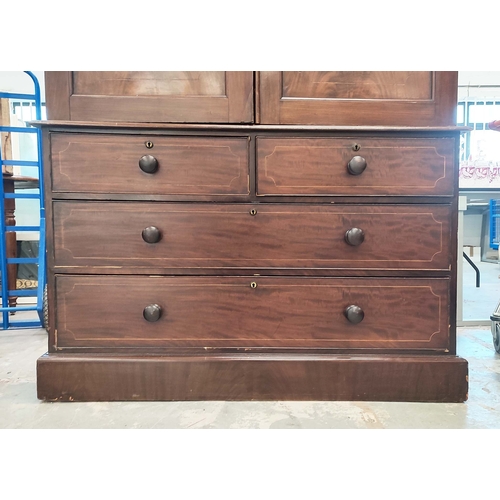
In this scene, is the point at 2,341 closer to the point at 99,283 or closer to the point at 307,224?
the point at 99,283

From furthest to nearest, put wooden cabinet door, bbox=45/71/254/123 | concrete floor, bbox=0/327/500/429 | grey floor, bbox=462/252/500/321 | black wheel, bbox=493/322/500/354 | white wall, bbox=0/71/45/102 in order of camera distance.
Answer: white wall, bbox=0/71/45/102 → grey floor, bbox=462/252/500/321 → black wheel, bbox=493/322/500/354 → wooden cabinet door, bbox=45/71/254/123 → concrete floor, bbox=0/327/500/429

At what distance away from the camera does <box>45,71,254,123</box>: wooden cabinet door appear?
1.08 meters

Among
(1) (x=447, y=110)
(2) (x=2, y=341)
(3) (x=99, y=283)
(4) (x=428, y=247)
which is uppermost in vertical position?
(1) (x=447, y=110)

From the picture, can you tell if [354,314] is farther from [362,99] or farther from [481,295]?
[481,295]

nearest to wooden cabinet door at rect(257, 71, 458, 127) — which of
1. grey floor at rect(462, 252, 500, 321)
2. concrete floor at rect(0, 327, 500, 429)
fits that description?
concrete floor at rect(0, 327, 500, 429)

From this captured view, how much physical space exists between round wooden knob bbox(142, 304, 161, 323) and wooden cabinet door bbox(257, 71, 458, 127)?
671 mm

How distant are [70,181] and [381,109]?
0.98 meters

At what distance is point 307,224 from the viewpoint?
110cm

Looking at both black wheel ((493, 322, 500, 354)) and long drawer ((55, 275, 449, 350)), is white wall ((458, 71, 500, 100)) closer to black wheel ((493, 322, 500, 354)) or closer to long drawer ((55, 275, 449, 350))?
black wheel ((493, 322, 500, 354))

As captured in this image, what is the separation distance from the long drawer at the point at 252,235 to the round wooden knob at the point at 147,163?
0.37 feet

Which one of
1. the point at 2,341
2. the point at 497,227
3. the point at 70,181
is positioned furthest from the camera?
the point at 497,227

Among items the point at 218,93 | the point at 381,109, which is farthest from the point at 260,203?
the point at 381,109

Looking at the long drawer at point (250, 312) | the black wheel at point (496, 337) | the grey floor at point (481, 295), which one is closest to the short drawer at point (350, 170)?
the long drawer at point (250, 312)

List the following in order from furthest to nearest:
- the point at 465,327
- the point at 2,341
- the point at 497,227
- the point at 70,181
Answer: the point at 497,227
the point at 465,327
the point at 2,341
the point at 70,181
